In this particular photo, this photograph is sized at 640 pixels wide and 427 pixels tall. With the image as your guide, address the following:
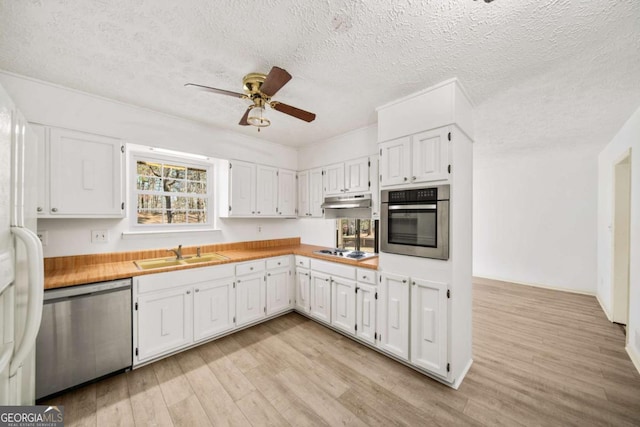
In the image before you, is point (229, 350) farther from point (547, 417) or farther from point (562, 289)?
point (562, 289)

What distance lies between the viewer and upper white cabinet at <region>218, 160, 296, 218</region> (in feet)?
11.2

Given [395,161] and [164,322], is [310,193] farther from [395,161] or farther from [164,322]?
[164,322]

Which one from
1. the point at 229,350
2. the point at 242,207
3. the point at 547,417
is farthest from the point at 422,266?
the point at 242,207

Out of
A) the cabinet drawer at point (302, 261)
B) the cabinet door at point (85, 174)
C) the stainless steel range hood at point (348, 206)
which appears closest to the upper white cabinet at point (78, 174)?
the cabinet door at point (85, 174)

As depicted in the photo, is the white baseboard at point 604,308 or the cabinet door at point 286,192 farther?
the cabinet door at point 286,192

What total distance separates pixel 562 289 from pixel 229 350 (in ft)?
19.5

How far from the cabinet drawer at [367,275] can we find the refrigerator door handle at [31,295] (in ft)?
7.77

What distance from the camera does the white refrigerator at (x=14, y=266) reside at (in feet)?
3.23

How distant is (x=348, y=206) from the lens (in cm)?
325

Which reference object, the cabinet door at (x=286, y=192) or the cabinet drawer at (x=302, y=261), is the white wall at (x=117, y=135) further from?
the cabinet drawer at (x=302, y=261)

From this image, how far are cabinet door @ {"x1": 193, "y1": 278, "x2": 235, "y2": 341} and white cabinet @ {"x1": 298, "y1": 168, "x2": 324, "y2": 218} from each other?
1.57 meters

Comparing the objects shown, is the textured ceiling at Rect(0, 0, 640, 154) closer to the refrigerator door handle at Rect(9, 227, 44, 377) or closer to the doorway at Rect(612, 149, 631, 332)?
the doorway at Rect(612, 149, 631, 332)

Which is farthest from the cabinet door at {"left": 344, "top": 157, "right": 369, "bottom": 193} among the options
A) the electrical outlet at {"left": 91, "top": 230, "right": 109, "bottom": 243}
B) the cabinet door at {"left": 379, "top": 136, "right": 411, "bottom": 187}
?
the electrical outlet at {"left": 91, "top": 230, "right": 109, "bottom": 243}

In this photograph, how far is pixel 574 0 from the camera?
4.22ft
